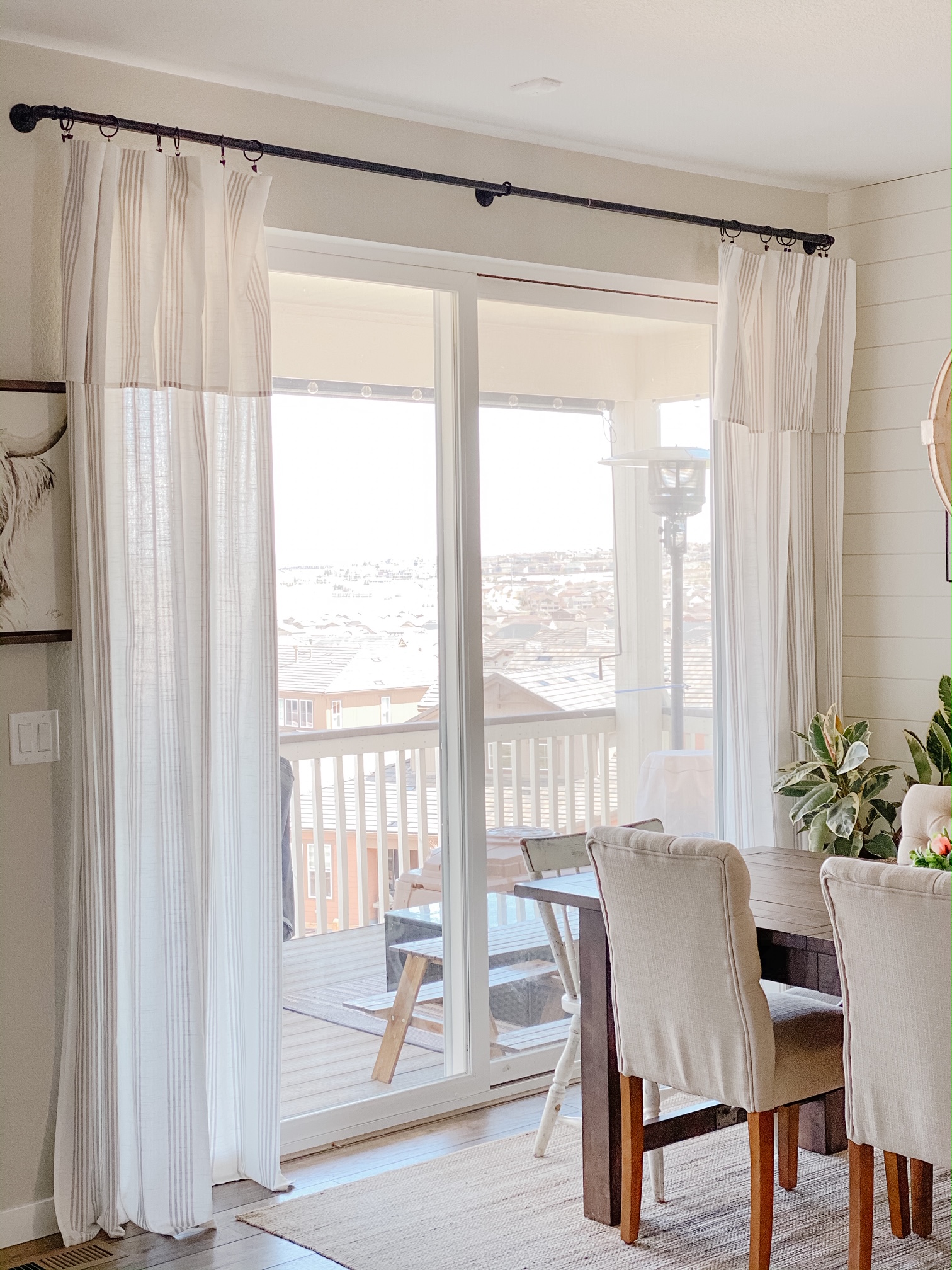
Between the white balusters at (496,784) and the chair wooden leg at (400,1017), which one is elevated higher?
the white balusters at (496,784)

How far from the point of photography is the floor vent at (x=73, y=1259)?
3092mm

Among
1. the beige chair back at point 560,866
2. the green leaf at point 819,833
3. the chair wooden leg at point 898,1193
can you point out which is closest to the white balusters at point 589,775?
the beige chair back at point 560,866

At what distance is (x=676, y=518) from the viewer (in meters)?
4.61

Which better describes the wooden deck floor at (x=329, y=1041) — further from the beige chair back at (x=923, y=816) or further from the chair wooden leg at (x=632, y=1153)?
the beige chair back at (x=923, y=816)

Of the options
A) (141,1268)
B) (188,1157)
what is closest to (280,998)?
(188,1157)

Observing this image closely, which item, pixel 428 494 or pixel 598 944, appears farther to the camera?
pixel 428 494

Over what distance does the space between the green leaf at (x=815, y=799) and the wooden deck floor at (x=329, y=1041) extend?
141 centimetres

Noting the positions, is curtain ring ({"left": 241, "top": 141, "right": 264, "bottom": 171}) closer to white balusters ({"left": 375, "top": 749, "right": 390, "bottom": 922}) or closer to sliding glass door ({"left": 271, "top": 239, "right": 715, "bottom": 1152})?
sliding glass door ({"left": 271, "top": 239, "right": 715, "bottom": 1152})

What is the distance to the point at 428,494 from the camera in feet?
13.2

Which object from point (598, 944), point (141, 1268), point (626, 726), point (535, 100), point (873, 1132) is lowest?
point (141, 1268)

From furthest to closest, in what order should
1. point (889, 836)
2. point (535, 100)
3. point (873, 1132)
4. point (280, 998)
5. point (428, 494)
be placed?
point (889, 836), point (428, 494), point (535, 100), point (280, 998), point (873, 1132)

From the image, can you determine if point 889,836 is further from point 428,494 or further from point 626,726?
point 428,494

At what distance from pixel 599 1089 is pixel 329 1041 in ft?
2.93

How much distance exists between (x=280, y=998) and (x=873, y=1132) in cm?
147
